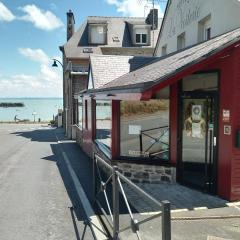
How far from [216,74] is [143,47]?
81.1 ft

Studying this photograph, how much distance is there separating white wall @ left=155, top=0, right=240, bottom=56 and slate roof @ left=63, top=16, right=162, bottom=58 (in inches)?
474

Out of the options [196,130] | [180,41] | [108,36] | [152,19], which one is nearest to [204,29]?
[180,41]

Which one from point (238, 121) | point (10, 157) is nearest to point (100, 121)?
point (10, 157)

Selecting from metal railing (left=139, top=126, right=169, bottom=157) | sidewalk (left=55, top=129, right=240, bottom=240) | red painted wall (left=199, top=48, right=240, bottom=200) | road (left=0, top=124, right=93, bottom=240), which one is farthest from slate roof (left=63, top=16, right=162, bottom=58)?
red painted wall (left=199, top=48, right=240, bottom=200)

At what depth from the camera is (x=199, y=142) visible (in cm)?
966

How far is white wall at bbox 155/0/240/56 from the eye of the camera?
1118 centimetres

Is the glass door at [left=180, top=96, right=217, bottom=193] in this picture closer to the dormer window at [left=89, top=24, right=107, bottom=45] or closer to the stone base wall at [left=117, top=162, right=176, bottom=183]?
the stone base wall at [left=117, top=162, right=176, bottom=183]

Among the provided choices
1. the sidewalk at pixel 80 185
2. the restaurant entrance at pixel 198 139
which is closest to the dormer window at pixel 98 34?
the sidewalk at pixel 80 185

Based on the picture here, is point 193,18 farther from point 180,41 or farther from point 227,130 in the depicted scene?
point 227,130

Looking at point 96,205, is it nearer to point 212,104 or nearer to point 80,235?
point 80,235

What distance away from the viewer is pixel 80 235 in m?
6.75

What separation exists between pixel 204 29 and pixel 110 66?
15.6 feet

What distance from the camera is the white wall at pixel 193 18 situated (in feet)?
36.7

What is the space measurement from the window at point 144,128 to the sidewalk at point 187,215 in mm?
1168
